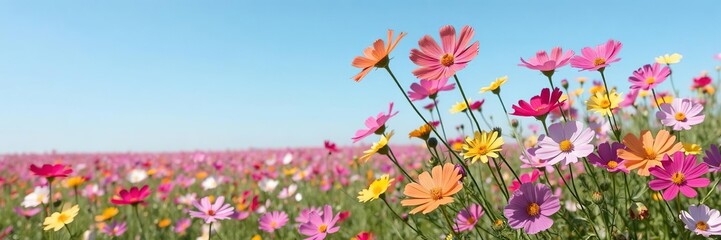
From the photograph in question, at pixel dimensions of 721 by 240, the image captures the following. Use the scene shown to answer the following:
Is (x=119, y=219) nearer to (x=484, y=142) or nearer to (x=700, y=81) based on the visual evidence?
(x=484, y=142)

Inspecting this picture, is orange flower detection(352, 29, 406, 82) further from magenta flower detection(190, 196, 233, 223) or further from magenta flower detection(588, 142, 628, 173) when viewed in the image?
magenta flower detection(190, 196, 233, 223)

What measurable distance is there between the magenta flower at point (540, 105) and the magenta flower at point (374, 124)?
323 millimetres

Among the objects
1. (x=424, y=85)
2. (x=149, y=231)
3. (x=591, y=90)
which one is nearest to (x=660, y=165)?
(x=424, y=85)

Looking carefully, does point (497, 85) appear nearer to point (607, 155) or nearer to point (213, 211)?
point (607, 155)

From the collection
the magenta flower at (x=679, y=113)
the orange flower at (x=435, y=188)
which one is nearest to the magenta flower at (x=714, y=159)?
the magenta flower at (x=679, y=113)

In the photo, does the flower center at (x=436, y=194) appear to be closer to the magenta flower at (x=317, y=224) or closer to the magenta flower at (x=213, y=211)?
the magenta flower at (x=317, y=224)

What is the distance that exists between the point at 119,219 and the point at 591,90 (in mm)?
2927

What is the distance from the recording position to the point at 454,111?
1.65 metres

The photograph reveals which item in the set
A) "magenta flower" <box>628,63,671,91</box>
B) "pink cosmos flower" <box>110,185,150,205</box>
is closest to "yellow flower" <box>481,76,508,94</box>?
"magenta flower" <box>628,63,671,91</box>

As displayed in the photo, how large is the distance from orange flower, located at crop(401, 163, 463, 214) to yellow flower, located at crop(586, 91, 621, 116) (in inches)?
19.9

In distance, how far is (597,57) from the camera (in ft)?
3.97

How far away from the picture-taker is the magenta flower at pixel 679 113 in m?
1.27

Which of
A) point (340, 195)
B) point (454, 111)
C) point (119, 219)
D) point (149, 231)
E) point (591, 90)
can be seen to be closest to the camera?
point (454, 111)

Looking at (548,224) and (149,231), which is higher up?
(548,224)
